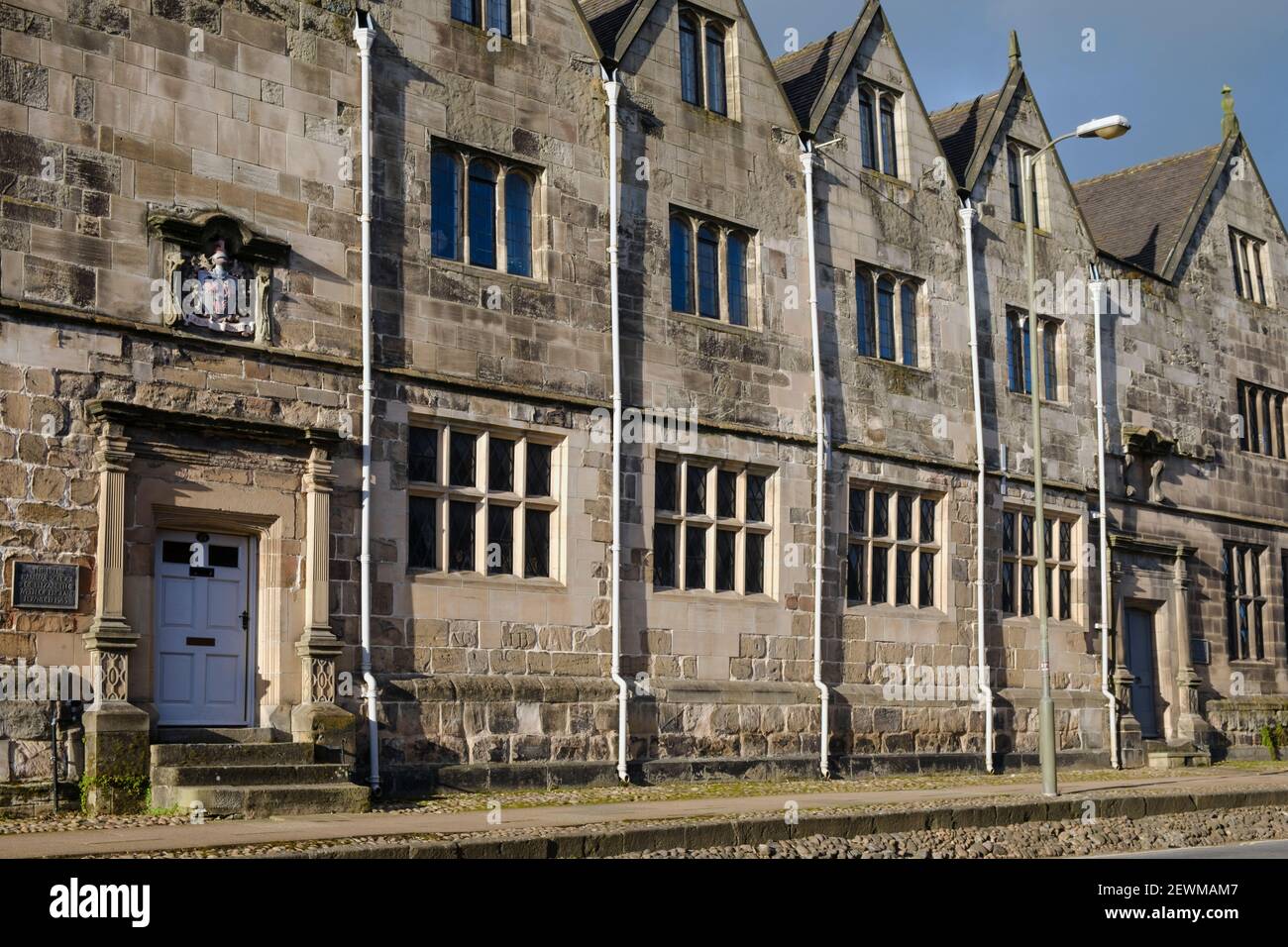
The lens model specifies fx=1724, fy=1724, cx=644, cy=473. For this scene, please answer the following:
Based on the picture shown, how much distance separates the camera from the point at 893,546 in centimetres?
2472

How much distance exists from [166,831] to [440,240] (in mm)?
8507

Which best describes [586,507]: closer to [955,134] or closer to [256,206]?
[256,206]

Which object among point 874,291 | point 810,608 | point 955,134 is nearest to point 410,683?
Answer: point 810,608

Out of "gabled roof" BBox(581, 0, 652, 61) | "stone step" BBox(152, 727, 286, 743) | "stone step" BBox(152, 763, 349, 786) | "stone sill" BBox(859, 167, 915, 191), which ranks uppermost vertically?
"gabled roof" BBox(581, 0, 652, 61)

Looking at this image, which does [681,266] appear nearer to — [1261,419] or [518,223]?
[518,223]

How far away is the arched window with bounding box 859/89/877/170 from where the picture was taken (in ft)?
83.2

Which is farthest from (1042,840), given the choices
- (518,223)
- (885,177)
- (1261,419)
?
(1261,419)

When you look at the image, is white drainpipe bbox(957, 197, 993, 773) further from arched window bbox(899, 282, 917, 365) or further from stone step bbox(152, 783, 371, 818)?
stone step bbox(152, 783, 371, 818)

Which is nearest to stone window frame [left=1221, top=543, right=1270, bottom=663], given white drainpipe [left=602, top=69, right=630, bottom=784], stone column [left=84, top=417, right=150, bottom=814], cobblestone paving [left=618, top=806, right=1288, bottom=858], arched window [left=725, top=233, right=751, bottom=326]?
cobblestone paving [left=618, top=806, right=1288, bottom=858]

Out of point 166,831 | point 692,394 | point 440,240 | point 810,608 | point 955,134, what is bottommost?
point 166,831

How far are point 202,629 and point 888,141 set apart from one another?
44.3 ft

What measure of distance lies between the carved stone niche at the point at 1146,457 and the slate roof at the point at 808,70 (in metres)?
8.15

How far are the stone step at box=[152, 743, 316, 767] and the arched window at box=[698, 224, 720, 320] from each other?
8607mm

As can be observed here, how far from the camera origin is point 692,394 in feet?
72.6
